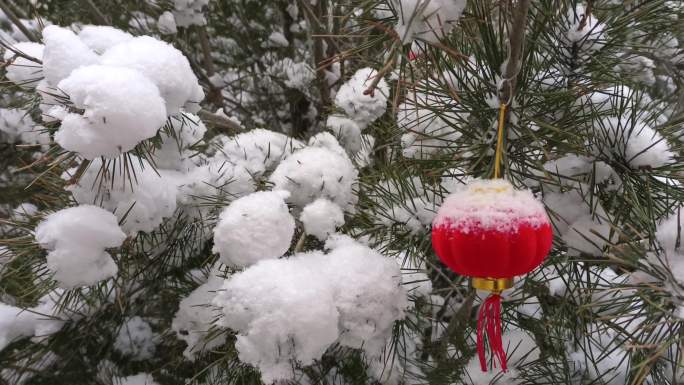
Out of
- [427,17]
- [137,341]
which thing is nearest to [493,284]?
[427,17]

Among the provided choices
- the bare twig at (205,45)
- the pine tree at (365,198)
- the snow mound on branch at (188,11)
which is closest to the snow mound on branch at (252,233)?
the pine tree at (365,198)

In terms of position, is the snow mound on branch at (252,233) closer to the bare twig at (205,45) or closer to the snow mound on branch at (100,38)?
the snow mound on branch at (100,38)

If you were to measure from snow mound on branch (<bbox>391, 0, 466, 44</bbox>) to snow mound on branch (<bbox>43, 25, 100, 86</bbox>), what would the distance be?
46 centimetres

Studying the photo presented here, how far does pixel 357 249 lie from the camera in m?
0.74

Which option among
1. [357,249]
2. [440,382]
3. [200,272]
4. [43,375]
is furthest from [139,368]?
[357,249]

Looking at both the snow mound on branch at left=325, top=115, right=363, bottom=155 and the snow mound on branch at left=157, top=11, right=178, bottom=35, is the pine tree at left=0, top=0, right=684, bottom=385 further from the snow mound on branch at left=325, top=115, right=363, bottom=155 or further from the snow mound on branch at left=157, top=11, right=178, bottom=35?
the snow mound on branch at left=157, top=11, right=178, bottom=35

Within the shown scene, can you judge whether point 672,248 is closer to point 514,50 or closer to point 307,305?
point 514,50

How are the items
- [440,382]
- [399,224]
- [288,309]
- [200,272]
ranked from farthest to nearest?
1. [200,272]
2. [440,382]
3. [399,224]
4. [288,309]

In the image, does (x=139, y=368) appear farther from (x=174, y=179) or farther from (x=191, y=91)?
(x=191, y=91)

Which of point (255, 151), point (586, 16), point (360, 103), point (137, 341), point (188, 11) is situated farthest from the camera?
point (188, 11)

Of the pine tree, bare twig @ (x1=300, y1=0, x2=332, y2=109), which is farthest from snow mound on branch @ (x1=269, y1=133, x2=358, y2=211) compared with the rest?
bare twig @ (x1=300, y1=0, x2=332, y2=109)

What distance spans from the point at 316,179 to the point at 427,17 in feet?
1.19

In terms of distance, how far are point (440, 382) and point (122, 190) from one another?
0.74 m

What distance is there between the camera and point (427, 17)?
55 centimetres
